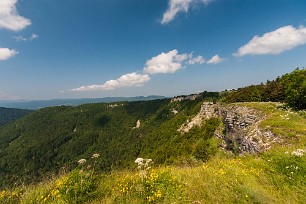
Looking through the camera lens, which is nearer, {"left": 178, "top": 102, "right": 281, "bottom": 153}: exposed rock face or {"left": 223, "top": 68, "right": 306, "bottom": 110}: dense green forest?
{"left": 178, "top": 102, "right": 281, "bottom": 153}: exposed rock face

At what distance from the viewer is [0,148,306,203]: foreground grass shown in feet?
16.1

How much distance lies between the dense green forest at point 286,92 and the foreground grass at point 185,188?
24.2 meters

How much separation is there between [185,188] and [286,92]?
32660 mm

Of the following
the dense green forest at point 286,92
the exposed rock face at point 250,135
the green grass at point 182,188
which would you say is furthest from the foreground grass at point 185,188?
the dense green forest at point 286,92

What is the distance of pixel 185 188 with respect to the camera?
5.27 m

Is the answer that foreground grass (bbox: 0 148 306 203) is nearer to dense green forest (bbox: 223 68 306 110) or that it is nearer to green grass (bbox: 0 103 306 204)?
green grass (bbox: 0 103 306 204)

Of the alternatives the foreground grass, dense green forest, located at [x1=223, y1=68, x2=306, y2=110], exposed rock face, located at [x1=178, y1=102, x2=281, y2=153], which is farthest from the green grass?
dense green forest, located at [x1=223, y1=68, x2=306, y2=110]

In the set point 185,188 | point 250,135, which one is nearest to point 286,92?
point 250,135

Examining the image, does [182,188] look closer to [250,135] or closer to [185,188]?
[185,188]

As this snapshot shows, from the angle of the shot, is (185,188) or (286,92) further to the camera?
(286,92)

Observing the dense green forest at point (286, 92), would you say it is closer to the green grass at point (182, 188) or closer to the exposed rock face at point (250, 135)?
the exposed rock face at point (250, 135)

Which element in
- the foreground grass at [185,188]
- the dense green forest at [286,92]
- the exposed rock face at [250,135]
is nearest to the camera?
the foreground grass at [185,188]

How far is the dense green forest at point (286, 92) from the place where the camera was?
26847mm

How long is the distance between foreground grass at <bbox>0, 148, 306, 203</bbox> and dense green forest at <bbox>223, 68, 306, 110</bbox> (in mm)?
24176
